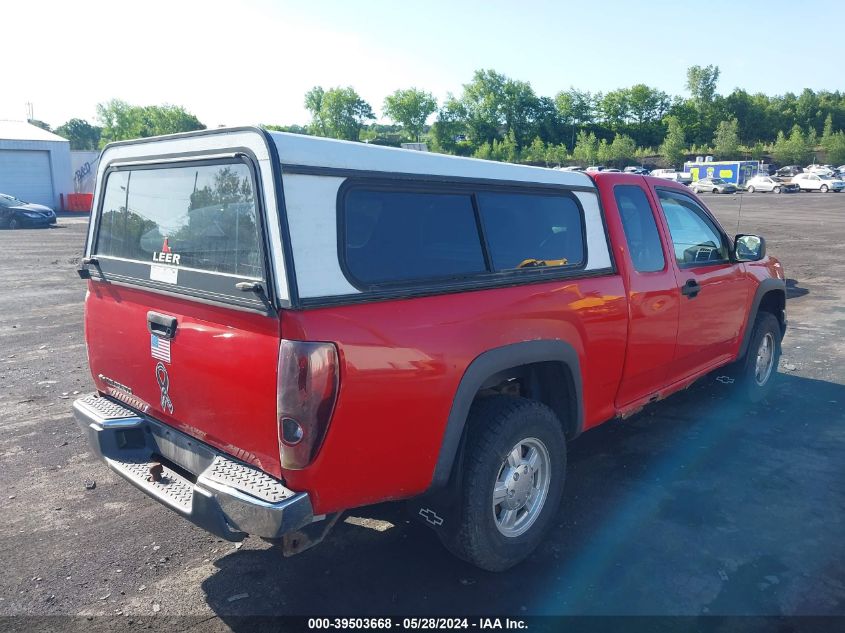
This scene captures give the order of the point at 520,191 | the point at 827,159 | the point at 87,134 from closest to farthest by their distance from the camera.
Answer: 1. the point at 520,191
2. the point at 827,159
3. the point at 87,134

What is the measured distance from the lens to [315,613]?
307cm

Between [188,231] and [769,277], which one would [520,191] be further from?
[769,277]

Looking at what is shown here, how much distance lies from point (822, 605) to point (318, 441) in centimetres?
255

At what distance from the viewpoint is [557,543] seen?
371 cm

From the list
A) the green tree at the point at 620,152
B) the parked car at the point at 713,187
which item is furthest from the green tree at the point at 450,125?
the parked car at the point at 713,187

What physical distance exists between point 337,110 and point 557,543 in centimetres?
12525

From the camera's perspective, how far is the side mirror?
17.6 feet

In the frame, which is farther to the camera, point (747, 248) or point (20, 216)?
point (20, 216)

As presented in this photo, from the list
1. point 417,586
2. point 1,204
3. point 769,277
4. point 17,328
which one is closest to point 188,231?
point 417,586

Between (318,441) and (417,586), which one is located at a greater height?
(318,441)

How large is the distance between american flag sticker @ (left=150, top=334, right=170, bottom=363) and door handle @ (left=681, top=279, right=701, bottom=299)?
11.2 ft

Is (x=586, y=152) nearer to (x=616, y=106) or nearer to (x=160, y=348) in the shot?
(x=616, y=106)

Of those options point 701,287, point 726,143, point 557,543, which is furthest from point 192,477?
point 726,143

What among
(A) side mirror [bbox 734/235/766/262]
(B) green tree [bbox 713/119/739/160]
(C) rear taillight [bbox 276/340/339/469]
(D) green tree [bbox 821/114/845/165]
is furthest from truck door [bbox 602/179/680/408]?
(B) green tree [bbox 713/119/739/160]
